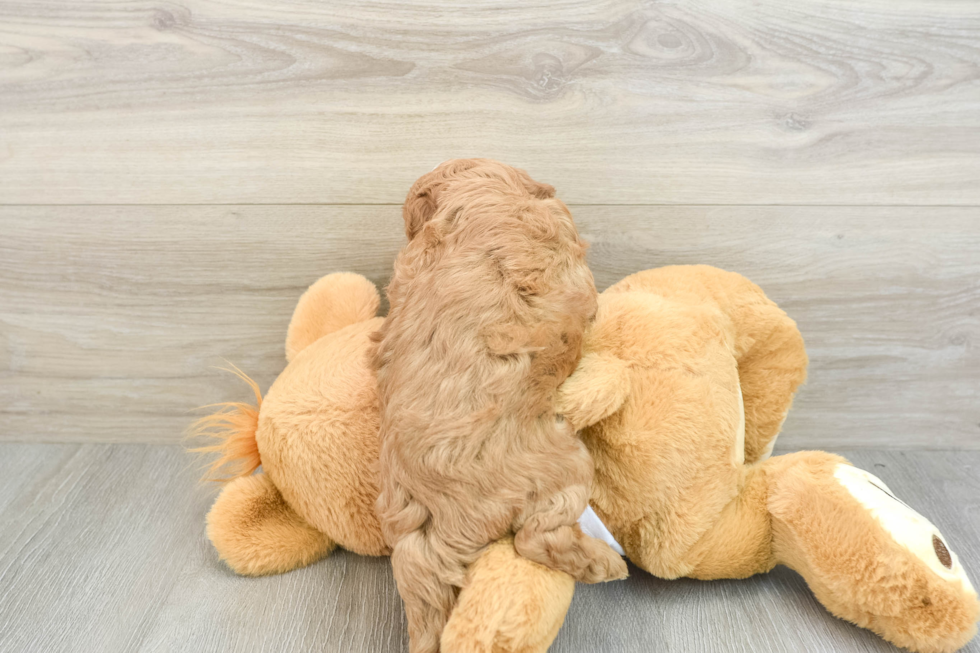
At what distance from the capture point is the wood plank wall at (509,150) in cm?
73

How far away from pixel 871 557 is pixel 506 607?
33 cm

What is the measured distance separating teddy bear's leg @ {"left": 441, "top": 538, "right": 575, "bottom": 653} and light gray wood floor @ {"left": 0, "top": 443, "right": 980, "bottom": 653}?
142 millimetres

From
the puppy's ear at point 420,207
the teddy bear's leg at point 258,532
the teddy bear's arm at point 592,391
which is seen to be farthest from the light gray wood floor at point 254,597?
the puppy's ear at point 420,207

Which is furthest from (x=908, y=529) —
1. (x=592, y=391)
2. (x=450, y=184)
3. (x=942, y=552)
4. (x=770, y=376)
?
(x=450, y=184)

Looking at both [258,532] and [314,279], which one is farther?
[314,279]

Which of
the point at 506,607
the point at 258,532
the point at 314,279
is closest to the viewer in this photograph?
the point at 506,607

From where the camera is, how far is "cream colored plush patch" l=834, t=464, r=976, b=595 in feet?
1.84

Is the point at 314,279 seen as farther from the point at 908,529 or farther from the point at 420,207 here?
the point at 908,529

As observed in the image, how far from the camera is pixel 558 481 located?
52cm

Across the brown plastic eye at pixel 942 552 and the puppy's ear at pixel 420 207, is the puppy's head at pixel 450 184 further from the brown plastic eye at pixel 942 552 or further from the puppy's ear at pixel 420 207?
the brown plastic eye at pixel 942 552

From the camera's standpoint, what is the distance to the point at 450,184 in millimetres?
576

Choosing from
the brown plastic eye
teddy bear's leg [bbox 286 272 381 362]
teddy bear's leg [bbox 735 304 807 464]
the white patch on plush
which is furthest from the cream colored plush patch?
teddy bear's leg [bbox 286 272 381 362]

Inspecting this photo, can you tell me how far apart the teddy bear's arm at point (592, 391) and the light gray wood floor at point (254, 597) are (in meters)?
0.23

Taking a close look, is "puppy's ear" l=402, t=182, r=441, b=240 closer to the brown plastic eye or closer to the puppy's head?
the puppy's head
